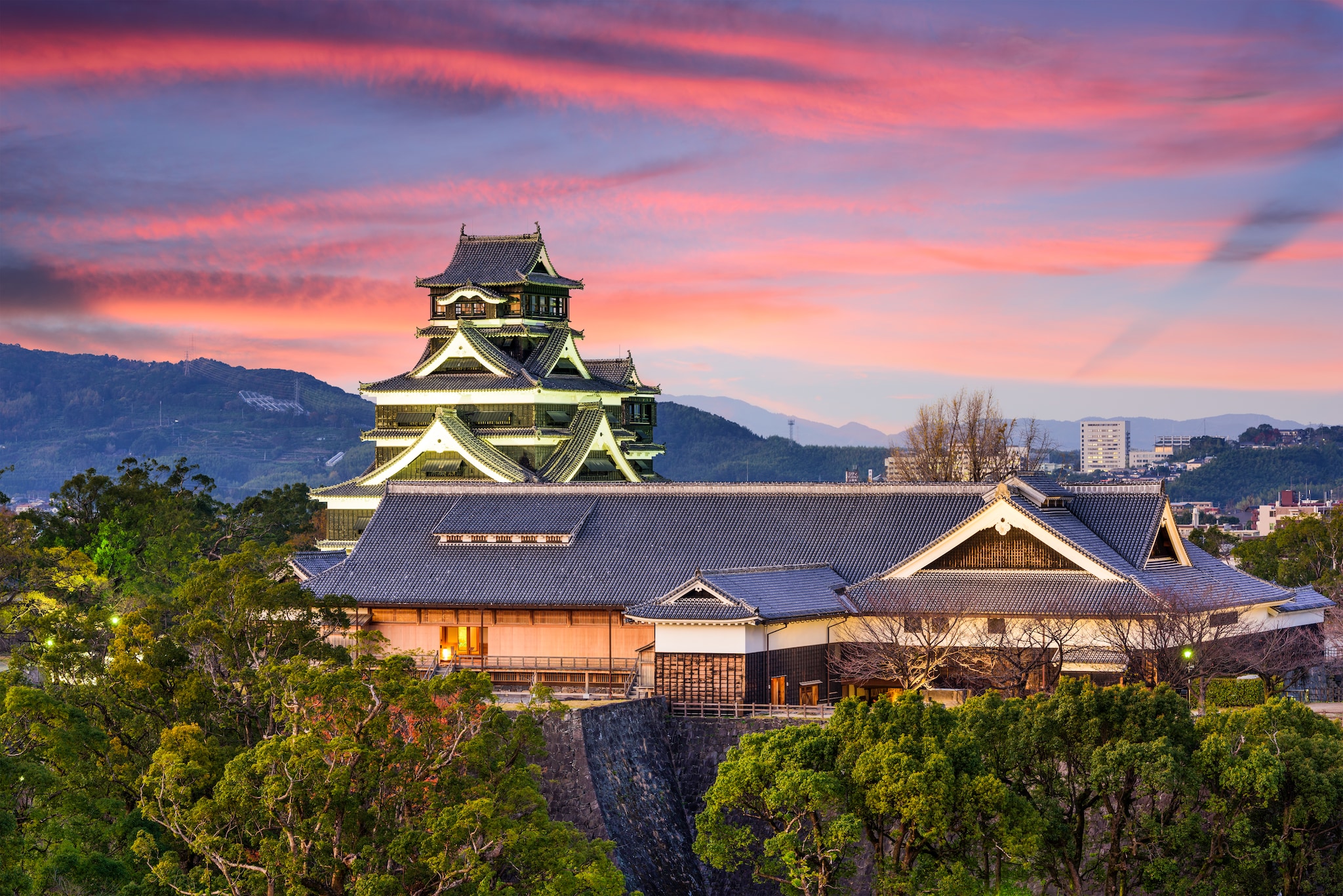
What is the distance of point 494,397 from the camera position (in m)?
64.3

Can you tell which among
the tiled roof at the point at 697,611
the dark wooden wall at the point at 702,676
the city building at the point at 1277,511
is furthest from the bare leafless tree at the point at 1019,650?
the city building at the point at 1277,511

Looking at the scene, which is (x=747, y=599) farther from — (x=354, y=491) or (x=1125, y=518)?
(x=354, y=491)

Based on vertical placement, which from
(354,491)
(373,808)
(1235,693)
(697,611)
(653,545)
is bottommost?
(373,808)

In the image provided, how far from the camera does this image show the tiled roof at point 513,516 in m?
45.7

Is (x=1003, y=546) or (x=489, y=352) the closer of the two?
(x=1003, y=546)

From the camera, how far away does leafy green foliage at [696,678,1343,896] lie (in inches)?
1121

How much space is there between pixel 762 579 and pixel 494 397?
26.4 m

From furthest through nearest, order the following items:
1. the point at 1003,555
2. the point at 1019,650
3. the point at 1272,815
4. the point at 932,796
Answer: the point at 1003,555, the point at 1019,650, the point at 1272,815, the point at 932,796

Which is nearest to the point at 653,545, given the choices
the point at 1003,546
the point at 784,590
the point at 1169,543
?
the point at 784,590

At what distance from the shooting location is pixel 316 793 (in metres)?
27.0

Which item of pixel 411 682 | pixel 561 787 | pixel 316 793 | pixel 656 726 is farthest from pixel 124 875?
pixel 656 726

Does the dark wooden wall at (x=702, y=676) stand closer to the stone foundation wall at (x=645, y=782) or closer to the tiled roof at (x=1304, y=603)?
the stone foundation wall at (x=645, y=782)

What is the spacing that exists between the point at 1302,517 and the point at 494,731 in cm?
5421

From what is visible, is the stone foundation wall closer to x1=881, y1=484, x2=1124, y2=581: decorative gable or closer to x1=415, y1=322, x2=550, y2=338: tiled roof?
x1=881, y1=484, x2=1124, y2=581: decorative gable
